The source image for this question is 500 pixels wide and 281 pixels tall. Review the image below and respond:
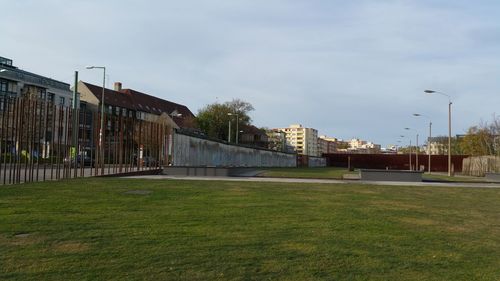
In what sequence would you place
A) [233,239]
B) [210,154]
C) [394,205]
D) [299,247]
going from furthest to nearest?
[210,154] → [394,205] → [233,239] → [299,247]

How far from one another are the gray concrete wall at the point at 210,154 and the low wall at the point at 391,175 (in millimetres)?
12321

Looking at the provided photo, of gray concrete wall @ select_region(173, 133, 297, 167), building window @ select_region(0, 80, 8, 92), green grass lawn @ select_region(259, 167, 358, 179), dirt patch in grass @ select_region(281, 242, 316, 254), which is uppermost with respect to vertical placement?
building window @ select_region(0, 80, 8, 92)

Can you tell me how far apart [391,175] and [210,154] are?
56.1ft

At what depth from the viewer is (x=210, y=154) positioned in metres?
41.2

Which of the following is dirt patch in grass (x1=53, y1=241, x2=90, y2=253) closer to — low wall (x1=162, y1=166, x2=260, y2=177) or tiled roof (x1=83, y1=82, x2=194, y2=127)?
low wall (x1=162, y1=166, x2=260, y2=177)

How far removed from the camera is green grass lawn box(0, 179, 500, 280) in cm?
657

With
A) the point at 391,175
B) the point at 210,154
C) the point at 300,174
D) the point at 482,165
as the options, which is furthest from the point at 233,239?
the point at 482,165

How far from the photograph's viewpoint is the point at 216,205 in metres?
12.0

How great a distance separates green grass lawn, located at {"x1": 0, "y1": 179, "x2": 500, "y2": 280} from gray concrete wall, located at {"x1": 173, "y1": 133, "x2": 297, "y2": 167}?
20.6 m

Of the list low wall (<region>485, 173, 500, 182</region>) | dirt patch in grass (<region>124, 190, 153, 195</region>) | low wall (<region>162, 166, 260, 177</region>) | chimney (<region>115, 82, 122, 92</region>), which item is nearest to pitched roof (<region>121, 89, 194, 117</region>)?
chimney (<region>115, 82, 122, 92</region>)

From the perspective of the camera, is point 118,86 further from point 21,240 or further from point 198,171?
point 21,240

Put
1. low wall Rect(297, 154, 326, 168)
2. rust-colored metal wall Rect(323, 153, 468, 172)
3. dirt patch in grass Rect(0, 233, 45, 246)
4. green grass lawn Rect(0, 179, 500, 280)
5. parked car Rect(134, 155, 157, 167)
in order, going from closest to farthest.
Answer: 1. green grass lawn Rect(0, 179, 500, 280)
2. dirt patch in grass Rect(0, 233, 45, 246)
3. parked car Rect(134, 155, 157, 167)
4. rust-colored metal wall Rect(323, 153, 468, 172)
5. low wall Rect(297, 154, 326, 168)

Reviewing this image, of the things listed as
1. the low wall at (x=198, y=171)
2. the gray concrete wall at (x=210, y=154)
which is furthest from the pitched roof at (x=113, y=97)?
the low wall at (x=198, y=171)

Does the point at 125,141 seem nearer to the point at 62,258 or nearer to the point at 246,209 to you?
the point at 246,209
